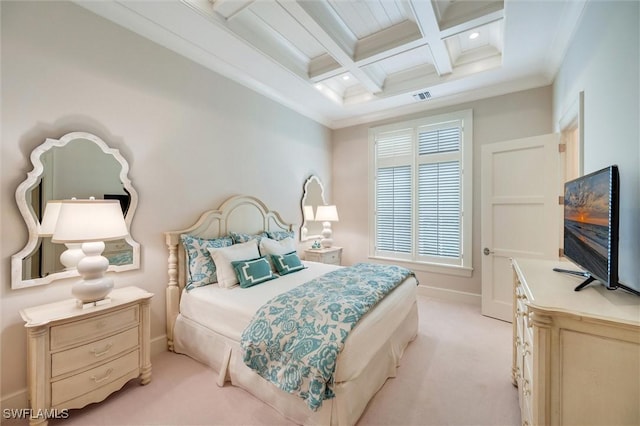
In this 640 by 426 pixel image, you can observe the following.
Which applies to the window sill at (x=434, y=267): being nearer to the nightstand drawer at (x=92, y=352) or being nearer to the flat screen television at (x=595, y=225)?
the flat screen television at (x=595, y=225)

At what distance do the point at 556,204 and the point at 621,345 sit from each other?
2.39 m

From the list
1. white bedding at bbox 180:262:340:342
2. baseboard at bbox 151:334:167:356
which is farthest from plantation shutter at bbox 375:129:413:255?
baseboard at bbox 151:334:167:356

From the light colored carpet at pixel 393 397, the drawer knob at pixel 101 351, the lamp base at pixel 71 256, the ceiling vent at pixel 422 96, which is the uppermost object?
the ceiling vent at pixel 422 96

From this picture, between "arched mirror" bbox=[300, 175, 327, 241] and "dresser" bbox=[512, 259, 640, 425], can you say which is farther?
"arched mirror" bbox=[300, 175, 327, 241]

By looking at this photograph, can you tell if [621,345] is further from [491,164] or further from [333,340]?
[491,164]

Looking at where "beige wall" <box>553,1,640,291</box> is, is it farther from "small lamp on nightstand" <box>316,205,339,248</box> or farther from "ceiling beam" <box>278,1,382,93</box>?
"small lamp on nightstand" <box>316,205,339,248</box>

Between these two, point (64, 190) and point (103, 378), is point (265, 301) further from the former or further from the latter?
point (64, 190)

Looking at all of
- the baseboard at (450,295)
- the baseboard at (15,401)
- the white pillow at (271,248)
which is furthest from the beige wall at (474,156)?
the baseboard at (15,401)

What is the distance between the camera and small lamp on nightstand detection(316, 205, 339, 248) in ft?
13.9

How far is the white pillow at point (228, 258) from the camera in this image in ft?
8.03

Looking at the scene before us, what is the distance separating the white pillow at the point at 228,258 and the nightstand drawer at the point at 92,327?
685 mm

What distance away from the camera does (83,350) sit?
170 centimetres

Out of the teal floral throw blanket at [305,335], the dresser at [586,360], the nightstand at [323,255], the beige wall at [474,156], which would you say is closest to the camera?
the dresser at [586,360]

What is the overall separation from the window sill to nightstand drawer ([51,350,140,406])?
A: 139 inches
